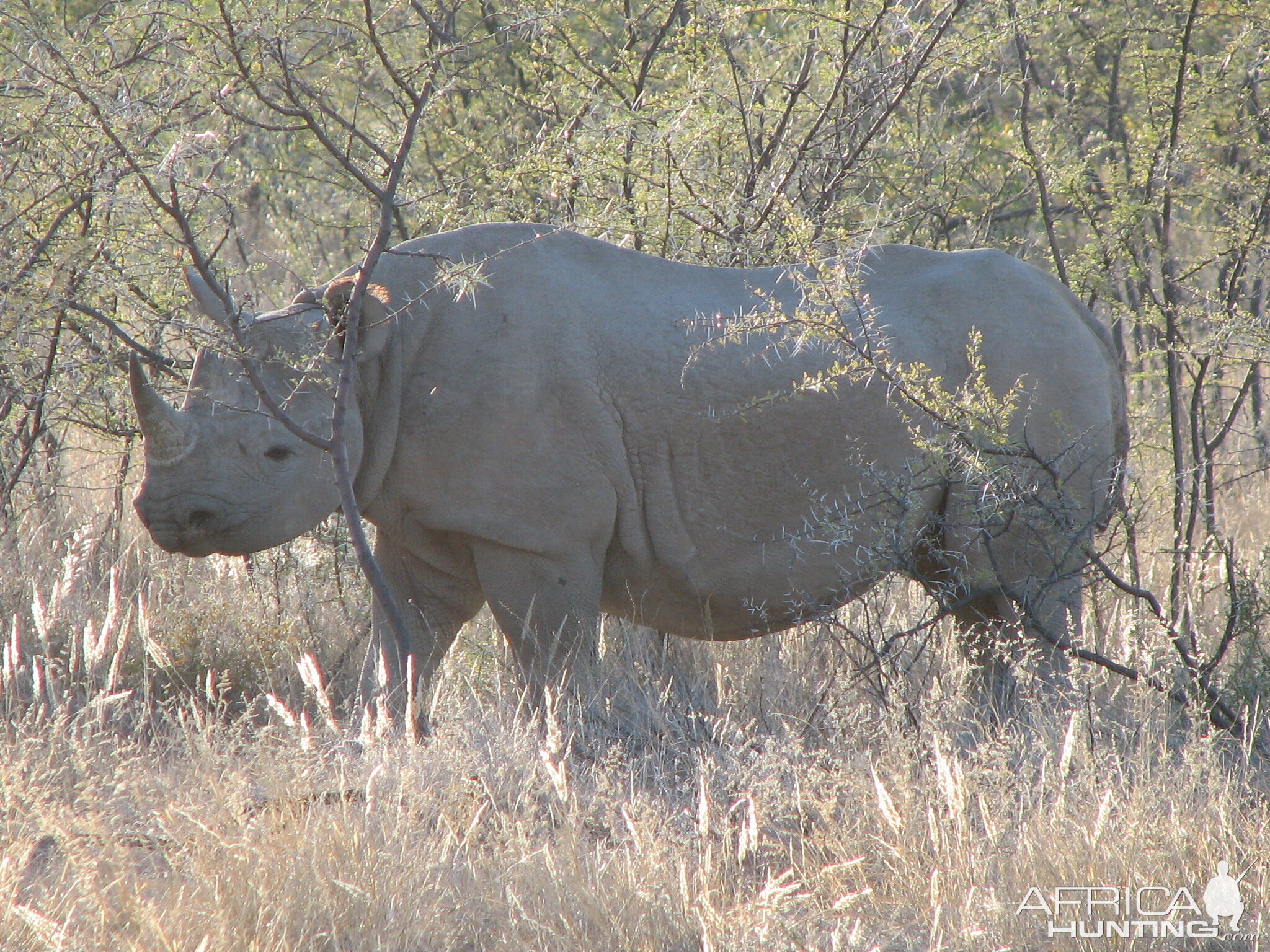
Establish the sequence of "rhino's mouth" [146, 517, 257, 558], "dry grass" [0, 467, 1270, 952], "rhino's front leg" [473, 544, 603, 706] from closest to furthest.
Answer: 1. "dry grass" [0, 467, 1270, 952]
2. "rhino's mouth" [146, 517, 257, 558]
3. "rhino's front leg" [473, 544, 603, 706]

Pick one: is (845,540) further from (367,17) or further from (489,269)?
(367,17)

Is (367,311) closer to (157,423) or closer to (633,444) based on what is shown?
(157,423)

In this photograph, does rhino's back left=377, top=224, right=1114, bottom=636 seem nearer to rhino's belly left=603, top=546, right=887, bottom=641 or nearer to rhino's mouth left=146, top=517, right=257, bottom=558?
rhino's belly left=603, top=546, right=887, bottom=641

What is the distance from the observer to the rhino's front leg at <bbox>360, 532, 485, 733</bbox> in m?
4.50

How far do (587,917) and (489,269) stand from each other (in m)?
2.16

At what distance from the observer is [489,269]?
13.8ft

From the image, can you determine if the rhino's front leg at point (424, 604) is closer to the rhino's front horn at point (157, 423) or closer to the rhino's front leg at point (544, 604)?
the rhino's front leg at point (544, 604)

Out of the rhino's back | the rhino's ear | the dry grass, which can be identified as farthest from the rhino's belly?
the rhino's ear

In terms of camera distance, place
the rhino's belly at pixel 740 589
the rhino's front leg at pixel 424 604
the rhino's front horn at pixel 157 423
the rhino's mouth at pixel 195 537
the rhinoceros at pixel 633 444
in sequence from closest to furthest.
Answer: the rhino's front horn at pixel 157 423 → the rhino's mouth at pixel 195 537 → the rhinoceros at pixel 633 444 → the rhino's belly at pixel 740 589 → the rhino's front leg at pixel 424 604

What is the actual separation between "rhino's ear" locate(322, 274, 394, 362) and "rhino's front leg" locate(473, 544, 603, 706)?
722 millimetres

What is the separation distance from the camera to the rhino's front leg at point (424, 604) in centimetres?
450

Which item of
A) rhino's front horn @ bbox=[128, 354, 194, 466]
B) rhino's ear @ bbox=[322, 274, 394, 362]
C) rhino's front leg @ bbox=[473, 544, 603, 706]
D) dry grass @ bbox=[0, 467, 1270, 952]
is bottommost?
dry grass @ bbox=[0, 467, 1270, 952]

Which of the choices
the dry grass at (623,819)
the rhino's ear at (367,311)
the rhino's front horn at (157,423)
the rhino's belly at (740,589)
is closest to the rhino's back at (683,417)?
the rhino's belly at (740,589)

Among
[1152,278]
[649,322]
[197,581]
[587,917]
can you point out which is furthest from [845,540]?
[1152,278]
